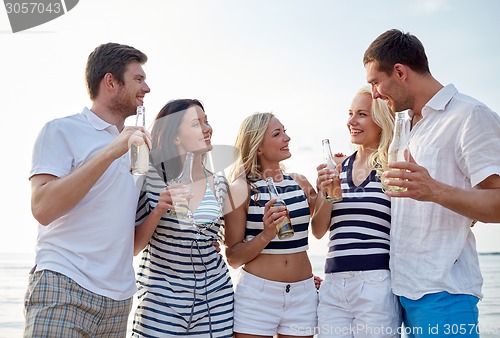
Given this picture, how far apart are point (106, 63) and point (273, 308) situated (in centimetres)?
217

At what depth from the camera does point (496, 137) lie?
3.15 m

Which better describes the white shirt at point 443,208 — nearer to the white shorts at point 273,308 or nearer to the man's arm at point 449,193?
the man's arm at point 449,193

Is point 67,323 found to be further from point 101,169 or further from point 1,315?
point 1,315

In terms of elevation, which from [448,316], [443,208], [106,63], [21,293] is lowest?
[21,293]

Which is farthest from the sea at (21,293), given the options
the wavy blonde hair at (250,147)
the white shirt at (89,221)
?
the white shirt at (89,221)

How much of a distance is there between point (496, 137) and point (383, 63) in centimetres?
91

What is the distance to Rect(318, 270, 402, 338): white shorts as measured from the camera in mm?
3742

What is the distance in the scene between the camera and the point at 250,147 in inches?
185

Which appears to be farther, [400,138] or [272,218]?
[272,218]

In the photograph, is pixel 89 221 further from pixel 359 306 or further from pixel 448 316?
pixel 448 316

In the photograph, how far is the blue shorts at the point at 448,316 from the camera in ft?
10.8

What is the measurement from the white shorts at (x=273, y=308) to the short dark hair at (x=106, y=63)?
1803 millimetres

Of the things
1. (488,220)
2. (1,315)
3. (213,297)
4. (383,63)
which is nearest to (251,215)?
(213,297)

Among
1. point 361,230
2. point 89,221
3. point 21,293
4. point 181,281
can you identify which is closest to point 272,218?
point 361,230
